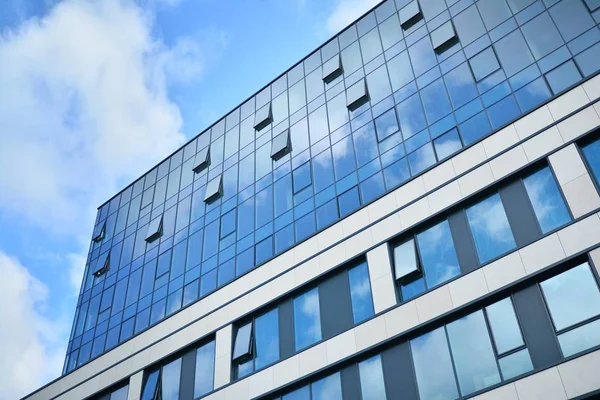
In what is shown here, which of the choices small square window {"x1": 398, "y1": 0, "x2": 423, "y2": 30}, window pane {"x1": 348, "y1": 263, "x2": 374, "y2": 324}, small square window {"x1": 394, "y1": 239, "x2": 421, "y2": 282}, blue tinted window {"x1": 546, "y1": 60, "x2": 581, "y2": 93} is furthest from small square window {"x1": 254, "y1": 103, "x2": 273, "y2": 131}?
blue tinted window {"x1": 546, "y1": 60, "x2": 581, "y2": 93}

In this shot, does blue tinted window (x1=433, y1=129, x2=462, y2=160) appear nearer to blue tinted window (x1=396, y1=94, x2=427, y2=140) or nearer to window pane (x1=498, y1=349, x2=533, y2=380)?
blue tinted window (x1=396, y1=94, x2=427, y2=140)

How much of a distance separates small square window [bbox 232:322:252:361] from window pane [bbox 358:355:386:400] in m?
5.88

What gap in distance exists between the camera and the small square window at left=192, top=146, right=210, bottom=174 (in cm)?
3706

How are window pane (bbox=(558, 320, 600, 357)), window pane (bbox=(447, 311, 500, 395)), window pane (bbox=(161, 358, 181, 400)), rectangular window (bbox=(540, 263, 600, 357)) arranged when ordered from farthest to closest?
1. window pane (bbox=(161, 358, 181, 400))
2. window pane (bbox=(447, 311, 500, 395))
3. rectangular window (bbox=(540, 263, 600, 357))
4. window pane (bbox=(558, 320, 600, 357))

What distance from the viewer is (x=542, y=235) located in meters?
19.9

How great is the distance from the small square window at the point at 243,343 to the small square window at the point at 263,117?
1260 centimetres

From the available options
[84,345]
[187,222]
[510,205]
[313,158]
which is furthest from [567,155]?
[84,345]

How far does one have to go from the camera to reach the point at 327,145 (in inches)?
1185

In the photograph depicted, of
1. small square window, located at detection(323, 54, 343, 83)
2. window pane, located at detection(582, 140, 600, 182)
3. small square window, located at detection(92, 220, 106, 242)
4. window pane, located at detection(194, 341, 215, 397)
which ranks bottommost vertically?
window pane, located at detection(194, 341, 215, 397)

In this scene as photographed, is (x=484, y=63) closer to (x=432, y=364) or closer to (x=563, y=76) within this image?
(x=563, y=76)

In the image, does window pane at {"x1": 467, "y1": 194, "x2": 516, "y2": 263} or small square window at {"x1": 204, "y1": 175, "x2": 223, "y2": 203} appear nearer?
window pane at {"x1": 467, "y1": 194, "x2": 516, "y2": 263}

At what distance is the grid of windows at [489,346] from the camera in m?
17.8

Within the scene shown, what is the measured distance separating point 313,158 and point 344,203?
4.12 m

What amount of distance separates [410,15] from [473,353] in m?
18.7
